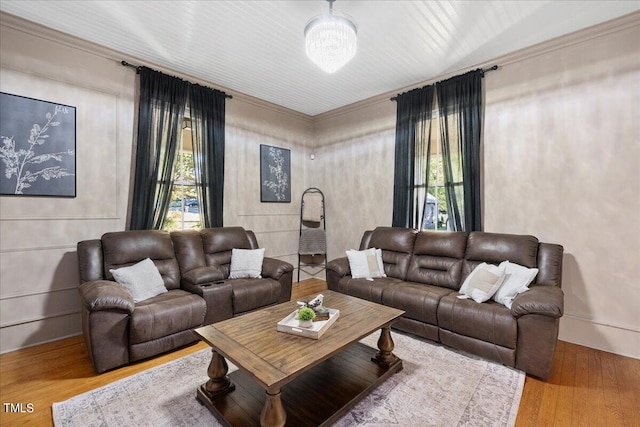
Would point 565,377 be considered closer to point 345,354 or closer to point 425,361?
point 425,361

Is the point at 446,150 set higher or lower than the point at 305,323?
higher

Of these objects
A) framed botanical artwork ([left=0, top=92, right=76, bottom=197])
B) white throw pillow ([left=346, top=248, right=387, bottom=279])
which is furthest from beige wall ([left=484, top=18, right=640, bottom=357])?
framed botanical artwork ([left=0, top=92, right=76, bottom=197])

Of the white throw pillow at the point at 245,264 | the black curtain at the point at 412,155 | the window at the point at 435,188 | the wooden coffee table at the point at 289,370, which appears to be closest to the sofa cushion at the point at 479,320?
the wooden coffee table at the point at 289,370

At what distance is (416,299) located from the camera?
2.94m

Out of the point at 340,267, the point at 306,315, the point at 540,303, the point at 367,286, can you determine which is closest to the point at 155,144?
the point at 340,267

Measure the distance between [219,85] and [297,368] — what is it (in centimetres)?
404

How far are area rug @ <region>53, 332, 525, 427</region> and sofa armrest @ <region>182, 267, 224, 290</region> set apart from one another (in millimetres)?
840

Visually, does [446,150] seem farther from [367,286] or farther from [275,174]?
[275,174]

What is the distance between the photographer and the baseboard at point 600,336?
269 centimetres

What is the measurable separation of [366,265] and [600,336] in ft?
7.86

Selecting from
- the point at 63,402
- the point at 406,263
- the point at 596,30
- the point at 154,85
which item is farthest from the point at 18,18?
the point at 596,30

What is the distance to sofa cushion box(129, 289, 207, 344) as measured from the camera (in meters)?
2.45

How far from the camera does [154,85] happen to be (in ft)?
11.8

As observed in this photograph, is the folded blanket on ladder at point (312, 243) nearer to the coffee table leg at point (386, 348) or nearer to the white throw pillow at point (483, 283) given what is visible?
the white throw pillow at point (483, 283)
